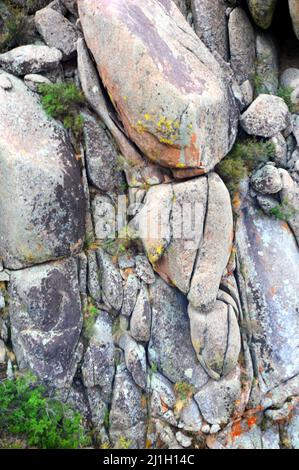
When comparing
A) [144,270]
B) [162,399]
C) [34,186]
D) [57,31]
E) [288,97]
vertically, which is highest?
[57,31]

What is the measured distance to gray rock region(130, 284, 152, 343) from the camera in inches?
388

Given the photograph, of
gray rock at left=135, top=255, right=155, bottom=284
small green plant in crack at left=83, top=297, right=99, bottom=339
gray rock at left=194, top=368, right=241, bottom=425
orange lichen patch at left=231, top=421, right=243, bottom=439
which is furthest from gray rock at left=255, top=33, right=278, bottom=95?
orange lichen patch at left=231, top=421, right=243, bottom=439

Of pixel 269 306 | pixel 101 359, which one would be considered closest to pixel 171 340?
pixel 101 359

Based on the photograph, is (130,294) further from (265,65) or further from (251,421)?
(265,65)

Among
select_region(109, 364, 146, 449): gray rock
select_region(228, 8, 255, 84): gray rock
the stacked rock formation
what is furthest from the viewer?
select_region(228, 8, 255, 84): gray rock

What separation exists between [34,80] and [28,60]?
0.42m

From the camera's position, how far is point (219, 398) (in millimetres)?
9953

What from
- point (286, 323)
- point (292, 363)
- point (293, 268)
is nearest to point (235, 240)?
point (293, 268)

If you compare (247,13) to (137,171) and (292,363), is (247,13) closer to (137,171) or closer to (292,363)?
(137,171)

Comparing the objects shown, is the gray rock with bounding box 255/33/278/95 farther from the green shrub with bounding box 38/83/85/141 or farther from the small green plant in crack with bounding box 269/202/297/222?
the green shrub with bounding box 38/83/85/141

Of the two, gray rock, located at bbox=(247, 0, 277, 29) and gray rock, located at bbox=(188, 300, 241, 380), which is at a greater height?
gray rock, located at bbox=(247, 0, 277, 29)

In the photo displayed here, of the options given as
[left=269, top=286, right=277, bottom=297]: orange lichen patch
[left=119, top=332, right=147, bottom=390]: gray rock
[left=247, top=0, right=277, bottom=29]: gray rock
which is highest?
[left=247, top=0, right=277, bottom=29]: gray rock

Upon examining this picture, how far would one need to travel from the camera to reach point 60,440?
9148 mm

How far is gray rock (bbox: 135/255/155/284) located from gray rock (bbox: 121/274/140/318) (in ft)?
0.48
